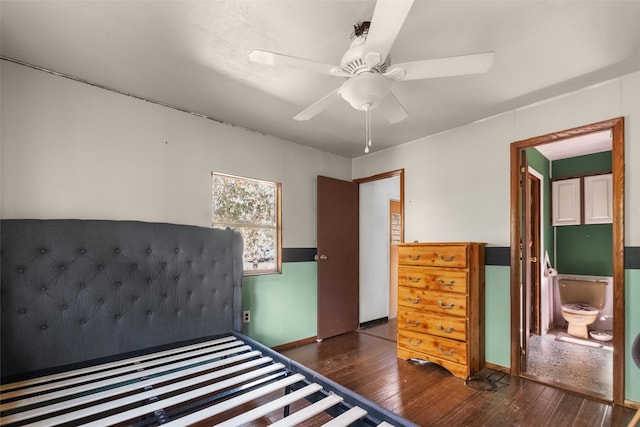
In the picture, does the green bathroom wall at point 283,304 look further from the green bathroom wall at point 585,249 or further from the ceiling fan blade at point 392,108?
the green bathroom wall at point 585,249

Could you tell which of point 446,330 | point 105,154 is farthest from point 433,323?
point 105,154

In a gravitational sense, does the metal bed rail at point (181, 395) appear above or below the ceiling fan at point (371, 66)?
below

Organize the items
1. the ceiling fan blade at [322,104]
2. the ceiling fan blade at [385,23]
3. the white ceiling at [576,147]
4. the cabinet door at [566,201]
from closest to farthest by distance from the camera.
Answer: the ceiling fan blade at [385,23] < the ceiling fan blade at [322,104] < the white ceiling at [576,147] < the cabinet door at [566,201]

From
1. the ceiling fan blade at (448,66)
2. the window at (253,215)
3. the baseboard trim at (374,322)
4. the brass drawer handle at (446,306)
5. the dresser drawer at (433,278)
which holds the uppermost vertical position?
the ceiling fan blade at (448,66)

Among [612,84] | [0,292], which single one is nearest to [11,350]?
[0,292]

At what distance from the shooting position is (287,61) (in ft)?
4.75

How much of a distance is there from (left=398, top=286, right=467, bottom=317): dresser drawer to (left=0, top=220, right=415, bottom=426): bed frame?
1.37 meters

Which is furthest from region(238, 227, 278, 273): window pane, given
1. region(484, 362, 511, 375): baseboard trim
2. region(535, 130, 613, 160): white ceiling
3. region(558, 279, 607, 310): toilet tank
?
region(558, 279, 607, 310): toilet tank

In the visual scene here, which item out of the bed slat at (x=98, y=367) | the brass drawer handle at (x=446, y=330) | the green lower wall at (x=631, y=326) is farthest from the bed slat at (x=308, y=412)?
the green lower wall at (x=631, y=326)

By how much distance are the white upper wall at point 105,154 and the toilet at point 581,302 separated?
407cm

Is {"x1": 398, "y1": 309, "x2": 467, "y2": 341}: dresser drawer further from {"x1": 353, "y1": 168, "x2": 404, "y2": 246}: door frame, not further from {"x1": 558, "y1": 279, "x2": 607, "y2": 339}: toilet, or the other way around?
{"x1": 558, "y1": 279, "x2": 607, "y2": 339}: toilet

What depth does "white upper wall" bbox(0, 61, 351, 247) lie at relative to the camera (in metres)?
1.97

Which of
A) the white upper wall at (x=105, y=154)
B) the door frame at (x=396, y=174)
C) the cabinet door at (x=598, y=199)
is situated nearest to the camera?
the white upper wall at (x=105, y=154)

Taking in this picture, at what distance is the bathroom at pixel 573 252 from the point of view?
11.6 ft
